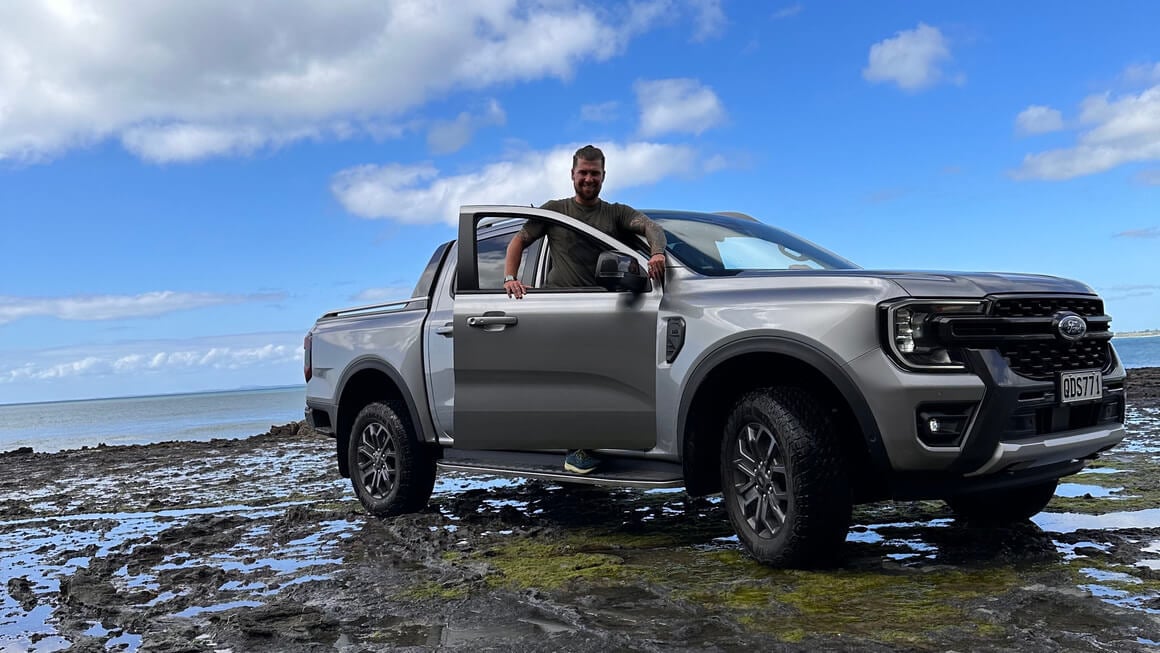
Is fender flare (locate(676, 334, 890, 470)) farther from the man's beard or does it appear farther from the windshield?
the man's beard

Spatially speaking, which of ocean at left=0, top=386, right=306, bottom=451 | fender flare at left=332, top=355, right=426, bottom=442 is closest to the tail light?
fender flare at left=332, top=355, right=426, bottom=442

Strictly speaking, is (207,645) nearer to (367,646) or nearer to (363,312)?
(367,646)

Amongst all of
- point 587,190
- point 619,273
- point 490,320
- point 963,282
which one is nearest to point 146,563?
point 490,320

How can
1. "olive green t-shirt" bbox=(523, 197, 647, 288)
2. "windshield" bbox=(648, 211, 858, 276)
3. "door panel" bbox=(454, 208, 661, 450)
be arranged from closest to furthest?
"door panel" bbox=(454, 208, 661, 450) → "windshield" bbox=(648, 211, 858, 276) → "olive green t-shirt" bbox=(523, 197, 647, 288)

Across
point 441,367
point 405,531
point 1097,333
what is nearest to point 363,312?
point 441,367

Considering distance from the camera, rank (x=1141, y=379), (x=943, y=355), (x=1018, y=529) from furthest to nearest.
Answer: (x=1141, y=379)
(x=1018, y=529)
(x=943, y=355)

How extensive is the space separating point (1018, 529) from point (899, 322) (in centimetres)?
186

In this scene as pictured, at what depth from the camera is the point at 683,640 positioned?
11.3 feet

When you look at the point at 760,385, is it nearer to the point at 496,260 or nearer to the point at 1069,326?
the point at 1069,326

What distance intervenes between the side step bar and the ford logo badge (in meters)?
1.84

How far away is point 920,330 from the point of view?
157 inches

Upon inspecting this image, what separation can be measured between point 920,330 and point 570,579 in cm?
196

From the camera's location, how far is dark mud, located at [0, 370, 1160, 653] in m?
3.52

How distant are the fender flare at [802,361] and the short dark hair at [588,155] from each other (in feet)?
5.33
